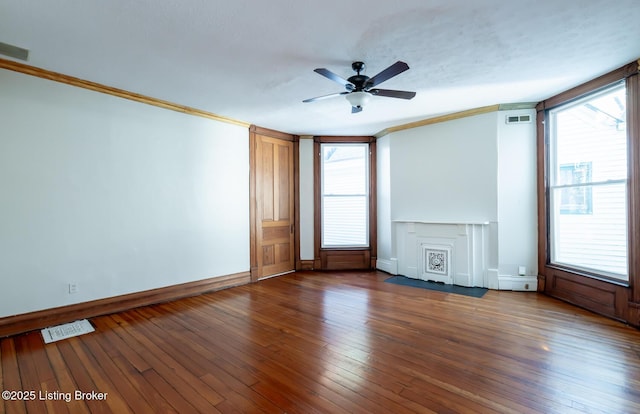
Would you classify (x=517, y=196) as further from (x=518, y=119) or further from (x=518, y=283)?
(x=518, y=283)

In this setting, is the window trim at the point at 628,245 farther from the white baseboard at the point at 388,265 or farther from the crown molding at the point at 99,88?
the crown molding at the point at 99,88

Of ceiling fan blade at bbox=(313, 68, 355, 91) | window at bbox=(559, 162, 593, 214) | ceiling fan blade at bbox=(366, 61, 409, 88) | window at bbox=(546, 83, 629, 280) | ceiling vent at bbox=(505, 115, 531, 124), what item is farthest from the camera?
ceiling vent at bbox=(505, 115, 531, 124)

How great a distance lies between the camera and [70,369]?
2.22 meters

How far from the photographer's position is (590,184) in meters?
3.45

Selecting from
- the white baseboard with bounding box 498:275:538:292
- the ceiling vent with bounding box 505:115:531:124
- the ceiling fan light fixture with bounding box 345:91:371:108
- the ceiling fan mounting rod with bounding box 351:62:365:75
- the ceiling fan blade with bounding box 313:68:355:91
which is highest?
the ceiling fan mounting rod with bounding box 351:62:365:75

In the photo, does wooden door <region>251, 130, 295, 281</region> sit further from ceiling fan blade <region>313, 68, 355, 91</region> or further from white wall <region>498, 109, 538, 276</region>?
white wall <region>498, 109, 538, 276</region>

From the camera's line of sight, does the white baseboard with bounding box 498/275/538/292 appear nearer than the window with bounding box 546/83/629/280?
No

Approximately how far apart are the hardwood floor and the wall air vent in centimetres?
268

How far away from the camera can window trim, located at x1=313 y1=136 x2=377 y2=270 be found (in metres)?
5.72

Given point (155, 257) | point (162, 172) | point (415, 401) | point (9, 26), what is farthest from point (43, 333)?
point (415, 401)

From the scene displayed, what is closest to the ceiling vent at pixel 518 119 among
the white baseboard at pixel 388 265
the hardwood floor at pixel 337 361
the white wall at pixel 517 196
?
the white wall at pixel 517 196

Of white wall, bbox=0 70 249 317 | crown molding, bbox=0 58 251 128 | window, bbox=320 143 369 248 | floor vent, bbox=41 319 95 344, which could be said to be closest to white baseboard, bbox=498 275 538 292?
window, bbox=320 143 369 248

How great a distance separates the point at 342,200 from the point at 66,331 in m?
4.43

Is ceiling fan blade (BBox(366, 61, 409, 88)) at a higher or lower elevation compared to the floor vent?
higher
